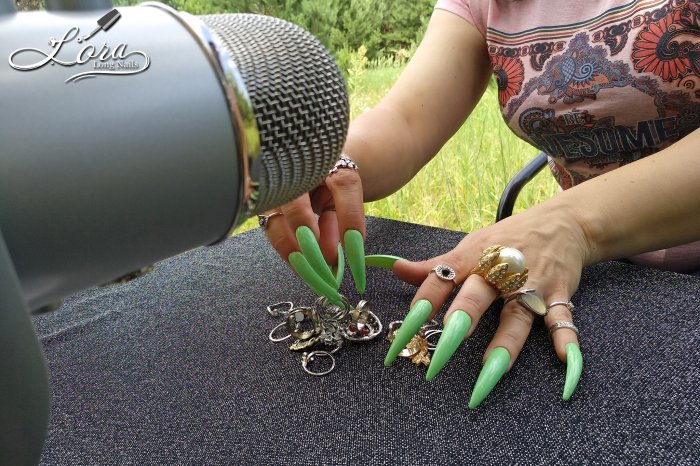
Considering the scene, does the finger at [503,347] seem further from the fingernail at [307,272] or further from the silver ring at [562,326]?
the fingernail at [307,272]

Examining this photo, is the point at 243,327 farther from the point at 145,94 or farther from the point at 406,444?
the point at 145,94

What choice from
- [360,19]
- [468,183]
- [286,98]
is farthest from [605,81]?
[360,19]

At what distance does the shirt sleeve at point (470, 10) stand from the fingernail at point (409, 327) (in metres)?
0.44

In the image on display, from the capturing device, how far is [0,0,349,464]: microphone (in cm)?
18

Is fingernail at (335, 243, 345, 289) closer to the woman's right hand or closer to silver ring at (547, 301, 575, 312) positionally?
the woman's right hand

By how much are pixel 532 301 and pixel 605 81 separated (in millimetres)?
283

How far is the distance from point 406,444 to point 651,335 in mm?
216

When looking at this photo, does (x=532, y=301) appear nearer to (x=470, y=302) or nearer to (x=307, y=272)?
(x=470, y=302)

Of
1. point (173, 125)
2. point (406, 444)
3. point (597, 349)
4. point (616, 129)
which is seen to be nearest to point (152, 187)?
point (173, 125)

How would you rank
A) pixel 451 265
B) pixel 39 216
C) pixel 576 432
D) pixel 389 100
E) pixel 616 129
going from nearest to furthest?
pixel 39 216 → pixel 576 432 → pixel 451 265 → pixel 616 129 → pixel 389 100

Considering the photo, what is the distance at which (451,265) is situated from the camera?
47 centimetres

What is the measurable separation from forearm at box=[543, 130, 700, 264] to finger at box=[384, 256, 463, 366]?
147mm

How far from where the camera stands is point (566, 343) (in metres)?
0.42

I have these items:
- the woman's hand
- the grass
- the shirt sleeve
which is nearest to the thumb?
the woman's hand
